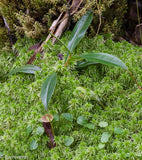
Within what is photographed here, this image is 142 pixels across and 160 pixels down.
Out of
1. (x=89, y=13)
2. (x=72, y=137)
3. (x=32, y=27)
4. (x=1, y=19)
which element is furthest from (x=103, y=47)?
(x=1, y=19)

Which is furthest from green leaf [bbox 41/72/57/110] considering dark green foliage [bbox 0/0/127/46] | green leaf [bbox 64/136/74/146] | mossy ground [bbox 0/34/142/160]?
dark green foliage [bbox 0/0/127/46]

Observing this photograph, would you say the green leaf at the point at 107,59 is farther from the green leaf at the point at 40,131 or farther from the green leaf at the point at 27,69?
the green leaf at the point at 40,131

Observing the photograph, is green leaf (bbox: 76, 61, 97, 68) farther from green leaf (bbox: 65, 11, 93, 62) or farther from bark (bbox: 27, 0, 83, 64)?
bark (bbox: 27, 0, 83, 64)

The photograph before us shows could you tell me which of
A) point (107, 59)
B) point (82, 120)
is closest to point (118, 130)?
point (82, 120)

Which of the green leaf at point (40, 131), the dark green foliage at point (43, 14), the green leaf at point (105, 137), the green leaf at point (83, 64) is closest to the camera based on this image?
the green leaf at point (105, 137)

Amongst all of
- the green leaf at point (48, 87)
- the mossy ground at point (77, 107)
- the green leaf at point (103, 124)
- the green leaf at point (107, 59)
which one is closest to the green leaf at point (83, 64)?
the mossy ground at point (77, 107)

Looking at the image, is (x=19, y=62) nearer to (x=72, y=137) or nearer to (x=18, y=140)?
(x=18, y=140)
